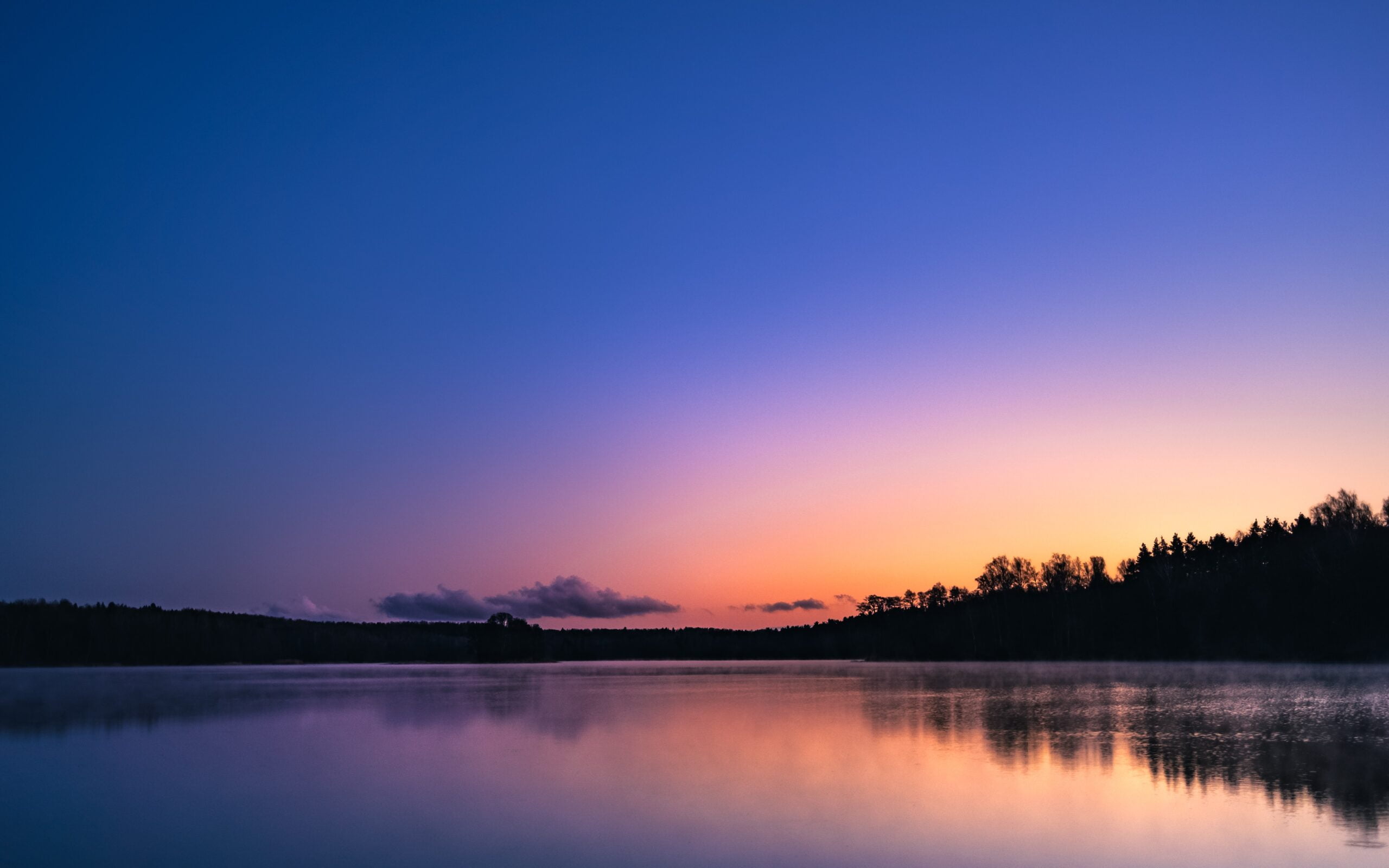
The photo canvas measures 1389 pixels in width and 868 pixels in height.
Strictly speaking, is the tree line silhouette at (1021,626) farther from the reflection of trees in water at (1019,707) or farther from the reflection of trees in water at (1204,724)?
the reflection of trees in water at (1204,724)

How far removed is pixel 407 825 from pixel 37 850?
4.38m

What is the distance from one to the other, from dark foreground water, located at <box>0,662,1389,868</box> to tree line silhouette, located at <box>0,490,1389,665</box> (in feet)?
113

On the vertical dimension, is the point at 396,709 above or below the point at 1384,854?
Answer: below

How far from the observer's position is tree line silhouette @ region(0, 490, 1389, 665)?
6444cm

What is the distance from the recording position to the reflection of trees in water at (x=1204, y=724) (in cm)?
1521

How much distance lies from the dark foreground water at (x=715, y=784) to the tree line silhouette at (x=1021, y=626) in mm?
34441

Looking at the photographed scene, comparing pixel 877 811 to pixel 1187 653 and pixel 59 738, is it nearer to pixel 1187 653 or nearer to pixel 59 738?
pixel 59 738

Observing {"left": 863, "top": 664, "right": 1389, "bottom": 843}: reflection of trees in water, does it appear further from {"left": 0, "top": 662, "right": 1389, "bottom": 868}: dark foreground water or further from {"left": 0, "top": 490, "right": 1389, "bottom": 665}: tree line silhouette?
{"left": 0, "top": 490, "right": 1389, "bottom": 665}: tree line silhouette

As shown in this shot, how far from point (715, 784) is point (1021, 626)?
91.3m

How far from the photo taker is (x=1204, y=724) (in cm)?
2394

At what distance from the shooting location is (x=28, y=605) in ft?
394

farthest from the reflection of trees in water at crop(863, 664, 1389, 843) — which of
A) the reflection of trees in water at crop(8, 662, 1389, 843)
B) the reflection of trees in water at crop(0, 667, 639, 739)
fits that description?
the reflection of trees in water at crop(0, 667, 639, 739)

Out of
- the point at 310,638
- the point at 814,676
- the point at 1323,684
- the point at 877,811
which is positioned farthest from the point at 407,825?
the point at 310,638

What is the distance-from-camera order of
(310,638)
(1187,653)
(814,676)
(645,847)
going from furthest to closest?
(310,638) < (1187,653) < (814,676) < (645,847)
